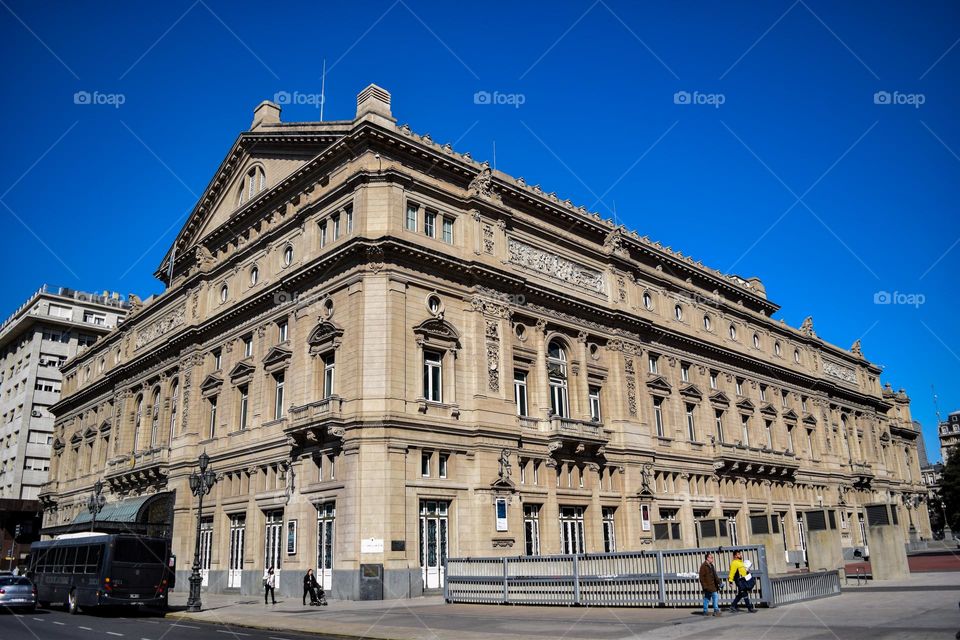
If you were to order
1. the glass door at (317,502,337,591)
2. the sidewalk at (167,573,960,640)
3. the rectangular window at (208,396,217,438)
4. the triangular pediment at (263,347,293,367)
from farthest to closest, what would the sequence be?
the rectangular window at (208,396,217,438) → the triangular pediment at (263,347,293,367) → the glass door at (317,502,337,591) → the sidewalk at (167,573,960,640)

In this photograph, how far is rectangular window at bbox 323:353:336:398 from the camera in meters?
36.6

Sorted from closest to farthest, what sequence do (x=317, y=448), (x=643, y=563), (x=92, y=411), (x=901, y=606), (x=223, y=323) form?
1. (x=901, y=606)
2. (x=643, y=563)
3. (x=317, y=448)
4. (x=223, y=323)
5. (x=92, y=411)

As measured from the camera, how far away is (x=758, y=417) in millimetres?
59750

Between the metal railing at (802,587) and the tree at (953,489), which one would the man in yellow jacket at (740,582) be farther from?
the tree at (953,489)

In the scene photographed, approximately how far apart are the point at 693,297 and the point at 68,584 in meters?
44.5

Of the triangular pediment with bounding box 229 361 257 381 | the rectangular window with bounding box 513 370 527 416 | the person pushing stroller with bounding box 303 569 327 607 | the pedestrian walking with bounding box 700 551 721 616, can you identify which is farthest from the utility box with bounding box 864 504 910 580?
the triangular pediment with bounding box 229 361 257 381

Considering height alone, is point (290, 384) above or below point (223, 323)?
below

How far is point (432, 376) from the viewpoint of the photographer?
120 feet

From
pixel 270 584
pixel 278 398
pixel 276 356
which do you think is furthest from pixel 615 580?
pixel 276 356

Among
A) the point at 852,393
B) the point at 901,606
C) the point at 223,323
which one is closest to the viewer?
the point at 901,606

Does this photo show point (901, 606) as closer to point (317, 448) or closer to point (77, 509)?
point (317, 448)

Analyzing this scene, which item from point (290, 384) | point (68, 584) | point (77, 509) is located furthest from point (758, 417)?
point (77, 509)

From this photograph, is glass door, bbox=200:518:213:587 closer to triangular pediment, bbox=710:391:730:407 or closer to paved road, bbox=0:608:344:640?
paved road, bbox=0:608:344:640

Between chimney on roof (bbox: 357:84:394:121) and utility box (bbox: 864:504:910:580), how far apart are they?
96.1 feet
